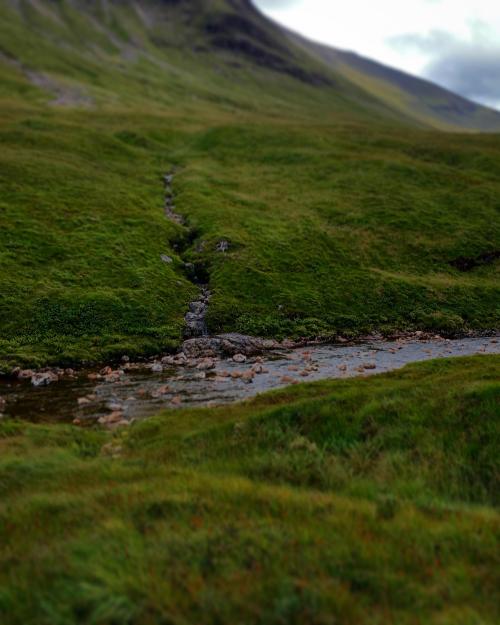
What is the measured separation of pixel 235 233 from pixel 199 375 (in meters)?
26.8

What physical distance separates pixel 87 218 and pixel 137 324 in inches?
851

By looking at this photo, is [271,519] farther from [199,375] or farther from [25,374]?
[25,374]

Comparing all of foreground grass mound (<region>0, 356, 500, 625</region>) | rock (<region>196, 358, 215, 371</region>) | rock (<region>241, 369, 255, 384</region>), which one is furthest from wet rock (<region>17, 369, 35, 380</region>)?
foreground grass mound (<region>0, 356, 500, 625</region>)

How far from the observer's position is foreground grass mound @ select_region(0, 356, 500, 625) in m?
6.86

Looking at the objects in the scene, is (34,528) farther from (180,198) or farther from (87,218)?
(180,198)

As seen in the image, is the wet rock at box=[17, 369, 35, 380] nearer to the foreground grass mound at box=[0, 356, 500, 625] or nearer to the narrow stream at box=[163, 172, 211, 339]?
the narrow stream at box=[163, 172, 211, 339]

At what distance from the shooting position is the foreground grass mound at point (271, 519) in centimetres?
686

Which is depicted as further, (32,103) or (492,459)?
(32,103)

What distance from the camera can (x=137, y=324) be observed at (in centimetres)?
3538

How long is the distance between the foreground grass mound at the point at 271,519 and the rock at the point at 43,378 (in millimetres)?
11040

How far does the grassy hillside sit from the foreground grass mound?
1868 cm

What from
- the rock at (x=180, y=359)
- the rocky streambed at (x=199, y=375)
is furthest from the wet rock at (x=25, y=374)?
the rock at (x=180, y=359)

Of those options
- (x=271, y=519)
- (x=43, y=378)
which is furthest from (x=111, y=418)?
(x=271, y=519)

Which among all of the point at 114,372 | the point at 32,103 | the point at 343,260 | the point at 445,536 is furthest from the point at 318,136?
the point at 445,536
